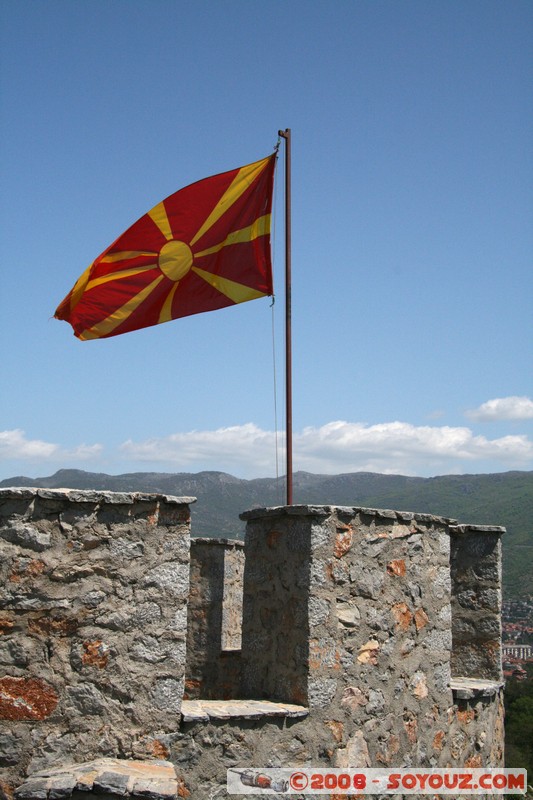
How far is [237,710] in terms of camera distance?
5.38 metres

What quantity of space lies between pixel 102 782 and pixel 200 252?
4898 mm

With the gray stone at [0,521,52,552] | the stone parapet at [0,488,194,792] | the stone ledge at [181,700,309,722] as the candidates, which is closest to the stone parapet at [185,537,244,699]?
the stone ledge at [181,700,309,722]

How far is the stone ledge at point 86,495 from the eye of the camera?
4.95 metres

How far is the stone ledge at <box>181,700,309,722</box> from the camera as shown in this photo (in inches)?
→ 206

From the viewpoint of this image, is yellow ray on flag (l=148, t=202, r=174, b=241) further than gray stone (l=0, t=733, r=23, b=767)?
Yes

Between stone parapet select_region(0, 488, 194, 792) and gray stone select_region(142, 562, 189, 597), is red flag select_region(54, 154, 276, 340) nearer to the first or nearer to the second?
stone parapet select_region(0, 488, 194, 792)

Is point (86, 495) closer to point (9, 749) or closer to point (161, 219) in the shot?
point (9, 749)

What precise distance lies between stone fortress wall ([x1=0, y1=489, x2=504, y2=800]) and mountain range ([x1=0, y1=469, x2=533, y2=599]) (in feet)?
348

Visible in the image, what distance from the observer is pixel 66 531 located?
16.6 feet

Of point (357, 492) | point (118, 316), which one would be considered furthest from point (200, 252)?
point (357, 492)

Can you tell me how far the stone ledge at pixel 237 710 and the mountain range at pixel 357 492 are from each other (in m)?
106

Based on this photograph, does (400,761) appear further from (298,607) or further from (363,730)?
(298,607)

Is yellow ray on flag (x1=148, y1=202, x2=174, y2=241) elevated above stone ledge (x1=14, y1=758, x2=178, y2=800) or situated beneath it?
elevated above

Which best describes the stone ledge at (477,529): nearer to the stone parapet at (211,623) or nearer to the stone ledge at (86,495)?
the stone parapet at (211,623)
